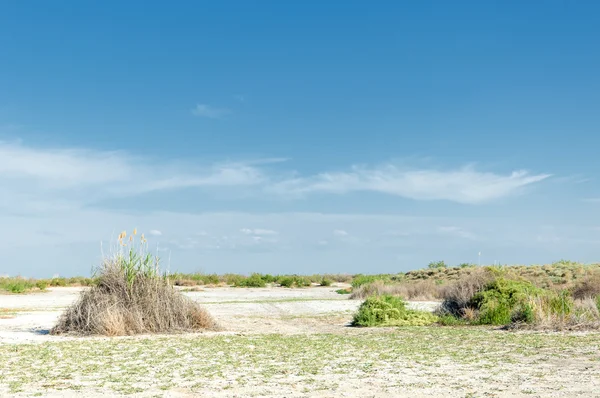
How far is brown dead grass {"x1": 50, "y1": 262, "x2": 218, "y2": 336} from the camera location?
1944 cm

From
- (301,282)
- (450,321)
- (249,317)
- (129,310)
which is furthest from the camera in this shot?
(301,282)

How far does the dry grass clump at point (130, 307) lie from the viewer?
1948 cm

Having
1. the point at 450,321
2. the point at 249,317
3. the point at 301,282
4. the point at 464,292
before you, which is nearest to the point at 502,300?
the point at 464,292

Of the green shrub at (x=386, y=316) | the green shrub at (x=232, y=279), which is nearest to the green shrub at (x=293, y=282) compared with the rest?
the green shrub at (x=232, y=279)

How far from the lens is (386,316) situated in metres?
22.8

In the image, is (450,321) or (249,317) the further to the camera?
(249,317)

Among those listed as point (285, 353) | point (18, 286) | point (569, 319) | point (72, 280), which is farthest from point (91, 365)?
point (72, 280)

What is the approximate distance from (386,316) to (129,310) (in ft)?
26.5

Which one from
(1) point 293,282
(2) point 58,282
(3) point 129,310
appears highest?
(1) point 293,282

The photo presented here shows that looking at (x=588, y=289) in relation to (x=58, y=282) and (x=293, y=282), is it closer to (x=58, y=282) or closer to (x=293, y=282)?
(x=293, y=282)

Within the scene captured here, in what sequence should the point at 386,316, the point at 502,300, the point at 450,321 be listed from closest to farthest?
the point at 386,316 < the point at 450,321 < the point at 502,300

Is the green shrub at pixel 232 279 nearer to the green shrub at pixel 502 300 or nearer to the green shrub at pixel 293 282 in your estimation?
the green shrub at pixel 293 282

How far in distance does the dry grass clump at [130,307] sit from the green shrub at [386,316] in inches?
195

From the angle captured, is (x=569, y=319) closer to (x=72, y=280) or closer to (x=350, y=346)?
(x=350, y=346)
